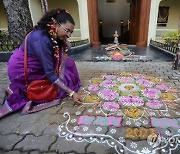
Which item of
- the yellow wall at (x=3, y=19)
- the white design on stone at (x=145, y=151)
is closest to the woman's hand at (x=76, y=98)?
the white design on stone at (x=145, y=151)

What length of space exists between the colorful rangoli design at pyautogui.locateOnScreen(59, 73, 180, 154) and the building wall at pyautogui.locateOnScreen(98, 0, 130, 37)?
423 inches

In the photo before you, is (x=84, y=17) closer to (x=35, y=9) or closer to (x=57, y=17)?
(x=35, y=9)

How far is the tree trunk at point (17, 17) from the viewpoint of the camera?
5.84m

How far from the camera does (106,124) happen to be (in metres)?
2.20

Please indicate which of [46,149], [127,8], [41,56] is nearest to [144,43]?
[127,8]

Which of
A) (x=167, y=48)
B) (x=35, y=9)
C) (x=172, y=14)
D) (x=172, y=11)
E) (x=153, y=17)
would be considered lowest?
(x=167, y=48)

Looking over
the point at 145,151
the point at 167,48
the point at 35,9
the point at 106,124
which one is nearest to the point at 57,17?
the point at 106,124

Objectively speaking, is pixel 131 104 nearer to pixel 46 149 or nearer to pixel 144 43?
pixel 46 149

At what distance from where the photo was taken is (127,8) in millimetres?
13250

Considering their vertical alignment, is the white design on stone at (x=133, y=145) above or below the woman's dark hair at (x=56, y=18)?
below

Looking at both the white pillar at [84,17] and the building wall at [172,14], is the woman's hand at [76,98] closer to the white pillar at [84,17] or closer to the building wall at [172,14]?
the white pillar at [84,17]

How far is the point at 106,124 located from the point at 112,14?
42.8 feet

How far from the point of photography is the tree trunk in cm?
584

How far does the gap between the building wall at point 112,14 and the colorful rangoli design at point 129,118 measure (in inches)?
423
